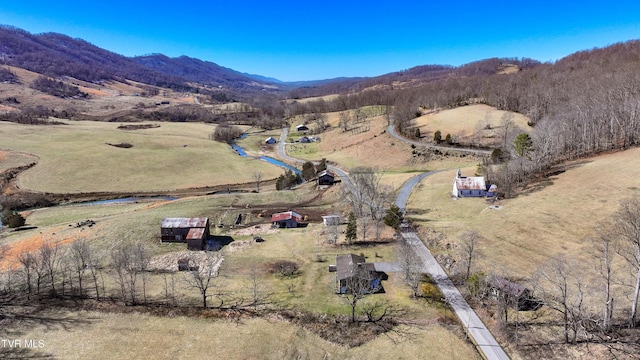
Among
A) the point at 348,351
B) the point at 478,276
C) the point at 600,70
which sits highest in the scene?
the point at 600,70

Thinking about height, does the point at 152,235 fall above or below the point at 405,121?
below

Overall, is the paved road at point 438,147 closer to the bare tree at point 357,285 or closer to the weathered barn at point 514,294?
the weathered barn at point 514,294

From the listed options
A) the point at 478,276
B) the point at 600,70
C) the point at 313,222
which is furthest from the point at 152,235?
the point at 600,70

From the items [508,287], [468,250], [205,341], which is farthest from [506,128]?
[205,341]

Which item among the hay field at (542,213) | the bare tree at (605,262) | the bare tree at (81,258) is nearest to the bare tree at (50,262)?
the bare tree at (81,258)

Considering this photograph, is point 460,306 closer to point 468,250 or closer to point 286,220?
point 468,250

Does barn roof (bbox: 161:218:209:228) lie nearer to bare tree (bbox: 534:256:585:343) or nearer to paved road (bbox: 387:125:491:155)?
bare tree (bbox: 534:256:585:343)

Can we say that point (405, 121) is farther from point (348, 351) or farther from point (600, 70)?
point (348, 351)

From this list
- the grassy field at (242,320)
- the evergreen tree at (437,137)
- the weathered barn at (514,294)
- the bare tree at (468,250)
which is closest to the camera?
the grassy field at (242,320)
